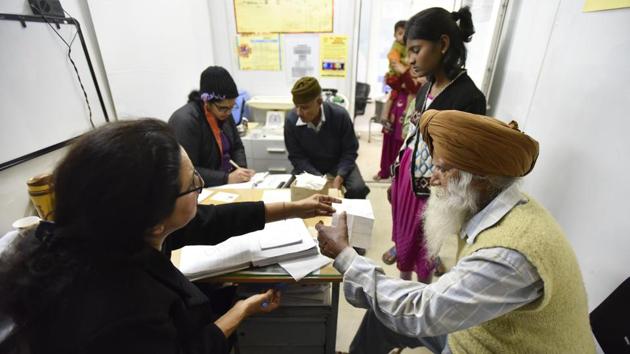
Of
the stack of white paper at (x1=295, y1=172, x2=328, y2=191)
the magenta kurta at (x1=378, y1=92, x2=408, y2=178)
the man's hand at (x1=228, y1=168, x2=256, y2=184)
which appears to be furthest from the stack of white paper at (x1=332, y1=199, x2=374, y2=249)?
the magenta kurta at (x1=378, y1=92, x2=408, y2=178)

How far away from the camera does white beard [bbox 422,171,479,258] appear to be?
870 mm

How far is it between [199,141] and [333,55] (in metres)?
1.72

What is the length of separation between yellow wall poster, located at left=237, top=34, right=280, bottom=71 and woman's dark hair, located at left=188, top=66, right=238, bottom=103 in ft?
4.30

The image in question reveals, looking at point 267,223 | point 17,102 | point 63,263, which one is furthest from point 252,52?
point 63,263

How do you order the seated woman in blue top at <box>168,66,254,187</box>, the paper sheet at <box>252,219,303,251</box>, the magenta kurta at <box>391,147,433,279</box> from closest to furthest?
the paper sheet at <box>252,219,303,251</box> < the magenta kurta at <box>391,147,433,279</box> < the seated woman in blue top at <box>168,66,254,187</box>

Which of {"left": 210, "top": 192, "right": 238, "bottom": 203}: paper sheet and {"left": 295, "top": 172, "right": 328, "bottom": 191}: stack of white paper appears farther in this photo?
{"left": 210, "top": 192, "right": 238, "bottom": 203}: paper sheet

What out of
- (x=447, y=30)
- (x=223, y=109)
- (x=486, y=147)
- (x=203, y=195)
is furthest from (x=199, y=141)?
(x=486, y=147)

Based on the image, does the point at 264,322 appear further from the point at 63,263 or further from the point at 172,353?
the point at 63,263

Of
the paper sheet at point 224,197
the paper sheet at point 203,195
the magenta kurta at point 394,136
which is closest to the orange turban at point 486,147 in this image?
the paper sheet at point 224,197

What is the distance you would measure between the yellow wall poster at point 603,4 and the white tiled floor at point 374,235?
55.1 inches

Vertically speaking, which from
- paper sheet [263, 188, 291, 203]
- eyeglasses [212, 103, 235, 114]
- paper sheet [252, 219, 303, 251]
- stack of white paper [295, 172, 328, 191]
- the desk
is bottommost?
the desk

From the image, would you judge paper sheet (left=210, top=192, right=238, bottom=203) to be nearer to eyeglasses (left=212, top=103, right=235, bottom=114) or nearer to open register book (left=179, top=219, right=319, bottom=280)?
open register book (left=179, top=219, right=319, bottom=280)

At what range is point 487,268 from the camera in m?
0.69

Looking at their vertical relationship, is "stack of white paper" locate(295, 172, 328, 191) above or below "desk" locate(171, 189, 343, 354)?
above
